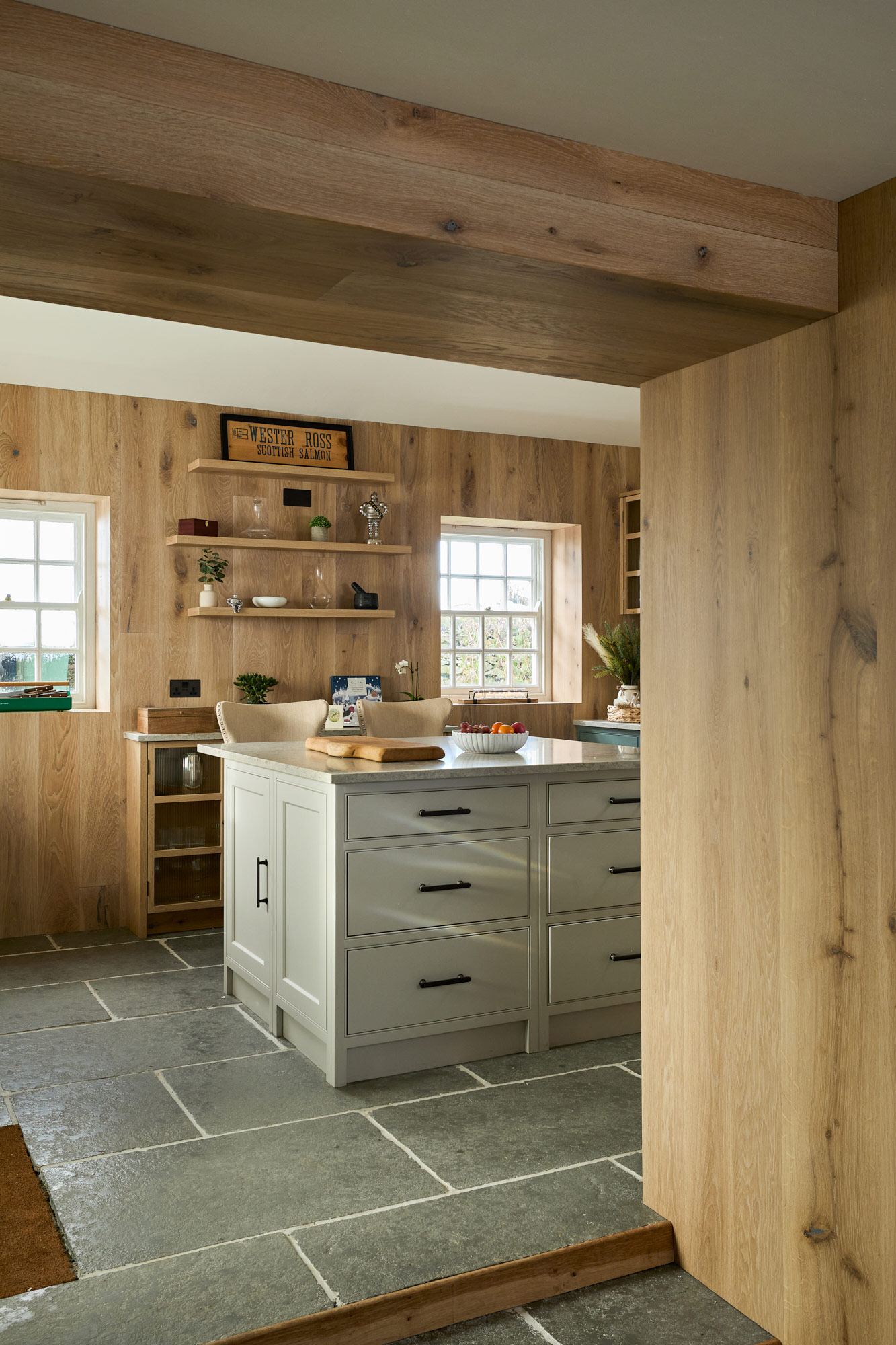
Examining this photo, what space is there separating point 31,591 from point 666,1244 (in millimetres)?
4248

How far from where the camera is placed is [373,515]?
573 cm

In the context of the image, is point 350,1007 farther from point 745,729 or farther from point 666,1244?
point 745,729

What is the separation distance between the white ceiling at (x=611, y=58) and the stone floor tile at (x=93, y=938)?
417 cm

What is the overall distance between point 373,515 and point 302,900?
291 cm

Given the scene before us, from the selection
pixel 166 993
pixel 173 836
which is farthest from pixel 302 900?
pixel 173 836

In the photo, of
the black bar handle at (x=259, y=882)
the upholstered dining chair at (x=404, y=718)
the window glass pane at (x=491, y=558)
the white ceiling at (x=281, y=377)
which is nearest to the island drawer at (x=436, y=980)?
the black bar handle at (x=259, y=882)

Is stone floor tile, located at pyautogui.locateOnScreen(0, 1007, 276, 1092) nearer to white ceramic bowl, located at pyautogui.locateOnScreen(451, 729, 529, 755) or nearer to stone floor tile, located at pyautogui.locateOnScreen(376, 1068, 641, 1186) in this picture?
stone floor tile, located at pyautogui.locateOnScreen(376, 1068, 641, 1186)

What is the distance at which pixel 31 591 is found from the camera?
5.29m

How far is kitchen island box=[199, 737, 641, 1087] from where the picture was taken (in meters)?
3.09

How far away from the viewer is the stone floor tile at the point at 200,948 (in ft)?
14.9

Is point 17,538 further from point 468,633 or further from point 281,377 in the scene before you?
point 468,633

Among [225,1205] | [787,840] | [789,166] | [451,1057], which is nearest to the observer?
[789,166]

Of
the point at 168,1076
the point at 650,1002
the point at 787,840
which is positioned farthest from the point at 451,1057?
the point at 787,840

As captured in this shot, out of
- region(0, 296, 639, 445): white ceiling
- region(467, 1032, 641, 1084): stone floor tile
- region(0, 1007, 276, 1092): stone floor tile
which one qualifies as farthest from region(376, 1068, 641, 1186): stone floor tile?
region(0, 296, 639, 445): white ceiling
